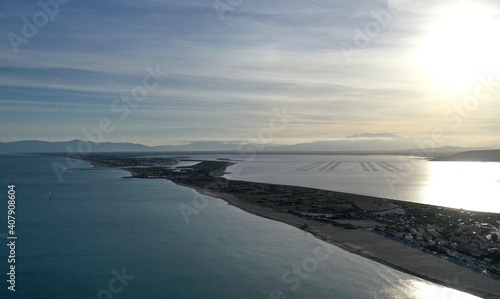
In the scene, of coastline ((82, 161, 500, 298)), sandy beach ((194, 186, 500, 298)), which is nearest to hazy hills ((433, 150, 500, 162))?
coastline ((82, 161, 500, 298))

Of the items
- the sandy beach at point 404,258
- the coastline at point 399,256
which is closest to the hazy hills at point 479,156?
the coastline at point 399,256

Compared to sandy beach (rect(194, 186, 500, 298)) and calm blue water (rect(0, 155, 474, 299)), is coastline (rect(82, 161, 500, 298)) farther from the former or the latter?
calm blue water (rect(0, 155, 474, 299))

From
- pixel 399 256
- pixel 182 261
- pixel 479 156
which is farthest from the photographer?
pixel 479 156

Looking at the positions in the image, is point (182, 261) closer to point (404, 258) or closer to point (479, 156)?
point (404, 258)

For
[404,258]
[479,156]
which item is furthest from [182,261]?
[479,156]

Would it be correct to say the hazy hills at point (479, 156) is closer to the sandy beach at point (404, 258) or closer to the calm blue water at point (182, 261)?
the sandy beach at point (404, 258)

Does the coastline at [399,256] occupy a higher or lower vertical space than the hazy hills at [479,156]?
lower

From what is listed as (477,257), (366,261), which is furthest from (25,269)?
(477,257)

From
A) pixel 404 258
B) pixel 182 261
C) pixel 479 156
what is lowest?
pixel 182 261
